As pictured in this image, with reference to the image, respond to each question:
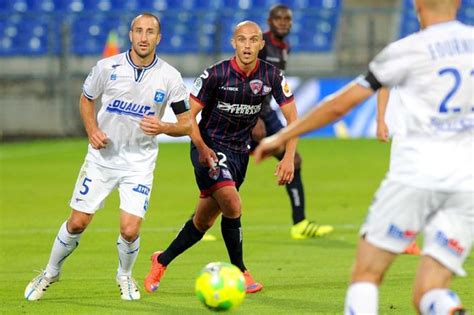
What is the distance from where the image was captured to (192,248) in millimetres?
11352

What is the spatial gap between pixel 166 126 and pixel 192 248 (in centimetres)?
335

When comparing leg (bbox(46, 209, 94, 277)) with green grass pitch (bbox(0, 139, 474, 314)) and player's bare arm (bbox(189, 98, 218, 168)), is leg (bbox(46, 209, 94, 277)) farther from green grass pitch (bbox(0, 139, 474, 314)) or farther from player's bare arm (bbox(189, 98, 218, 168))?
player's bare arm (bbox(189, 98, 218, 168))

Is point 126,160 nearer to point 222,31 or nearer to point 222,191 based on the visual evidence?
point 222,191

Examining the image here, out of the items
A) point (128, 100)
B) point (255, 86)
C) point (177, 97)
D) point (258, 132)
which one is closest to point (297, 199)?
point (258, 132)

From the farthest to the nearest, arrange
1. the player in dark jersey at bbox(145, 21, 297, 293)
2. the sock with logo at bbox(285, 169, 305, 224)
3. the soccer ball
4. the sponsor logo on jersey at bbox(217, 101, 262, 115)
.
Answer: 1. the sock with logo at bbox(285, 169, 305, 224)
2. the sponsor logo on jersey at bbox(217, 101, 262, 115)
3. the player in dark jersey at bbox(145, 21, 297, 293)
4. the soccer ball

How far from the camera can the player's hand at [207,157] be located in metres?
8.77

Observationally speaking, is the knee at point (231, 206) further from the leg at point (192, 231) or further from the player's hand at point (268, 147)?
the player's hand at point (268, 147)

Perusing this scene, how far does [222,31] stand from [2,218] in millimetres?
12248

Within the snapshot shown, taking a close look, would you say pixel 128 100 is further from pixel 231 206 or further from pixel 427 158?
pixel 427 158

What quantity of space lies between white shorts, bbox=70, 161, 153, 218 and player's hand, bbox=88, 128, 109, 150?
0.95 feet

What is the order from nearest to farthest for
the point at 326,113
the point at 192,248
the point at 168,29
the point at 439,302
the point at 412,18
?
the point at 439,302 < the point at 326,113 < the point at 192,248 < the point at 412,18 < the point at 168,29

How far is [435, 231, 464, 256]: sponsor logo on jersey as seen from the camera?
564cm

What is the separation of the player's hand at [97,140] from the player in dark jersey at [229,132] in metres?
0.73

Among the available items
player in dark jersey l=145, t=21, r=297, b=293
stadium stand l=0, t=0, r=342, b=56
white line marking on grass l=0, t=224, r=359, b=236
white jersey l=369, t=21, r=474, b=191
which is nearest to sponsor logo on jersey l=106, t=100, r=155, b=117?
player in dark jersey l=145, t=21, r=297, b=293
